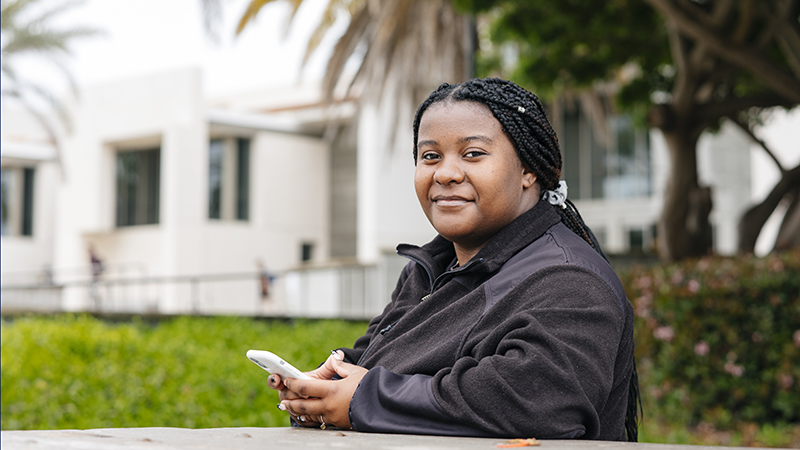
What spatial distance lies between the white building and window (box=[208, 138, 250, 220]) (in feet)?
0.14

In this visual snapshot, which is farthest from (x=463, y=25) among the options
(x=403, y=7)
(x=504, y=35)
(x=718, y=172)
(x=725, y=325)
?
(x=718, y=172)

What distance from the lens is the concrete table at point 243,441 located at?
5.05ft

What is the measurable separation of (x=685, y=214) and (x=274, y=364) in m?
7.28

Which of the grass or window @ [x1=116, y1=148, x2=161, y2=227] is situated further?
window @ [x1=116, y1=148, x2=161, y2=227]

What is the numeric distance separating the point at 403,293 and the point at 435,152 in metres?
0.41

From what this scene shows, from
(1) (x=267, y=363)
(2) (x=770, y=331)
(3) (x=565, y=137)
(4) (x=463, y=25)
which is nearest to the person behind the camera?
(1) (x=267, y=363)

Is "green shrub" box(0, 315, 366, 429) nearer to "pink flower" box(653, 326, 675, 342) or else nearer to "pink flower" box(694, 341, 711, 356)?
"pink flower" box(653, 326, 675, 342)

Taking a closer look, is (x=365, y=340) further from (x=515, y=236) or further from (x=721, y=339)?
(x=721, y=339)

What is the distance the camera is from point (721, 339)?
711cm

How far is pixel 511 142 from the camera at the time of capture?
2.13m

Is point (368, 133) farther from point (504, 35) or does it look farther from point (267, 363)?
point (267, 363)

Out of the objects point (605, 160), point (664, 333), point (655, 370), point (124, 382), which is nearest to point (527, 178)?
point (124, 382)

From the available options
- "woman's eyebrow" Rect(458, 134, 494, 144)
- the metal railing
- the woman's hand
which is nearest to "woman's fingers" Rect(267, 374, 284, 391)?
the woman's hand

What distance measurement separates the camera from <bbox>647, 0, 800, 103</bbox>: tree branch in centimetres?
661
